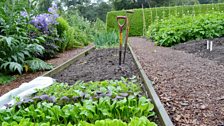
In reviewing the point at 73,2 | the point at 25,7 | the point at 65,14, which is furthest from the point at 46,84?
the point at 73,2

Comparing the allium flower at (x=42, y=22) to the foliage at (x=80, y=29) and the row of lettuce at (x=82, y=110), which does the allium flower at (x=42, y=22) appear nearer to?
the foliage at (x=80, y=29)

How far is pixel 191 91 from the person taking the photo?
274 cm

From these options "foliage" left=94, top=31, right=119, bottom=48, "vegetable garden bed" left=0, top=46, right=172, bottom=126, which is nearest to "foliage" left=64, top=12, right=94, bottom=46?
"foliage" left=94, top=31, right=119, bottom=48

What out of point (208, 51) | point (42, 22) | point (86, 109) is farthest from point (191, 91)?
point (42, 22)

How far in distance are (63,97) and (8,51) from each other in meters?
2.43

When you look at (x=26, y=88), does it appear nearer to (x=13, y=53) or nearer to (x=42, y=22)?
(x=13, y=53)

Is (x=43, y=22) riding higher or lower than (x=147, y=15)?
higher

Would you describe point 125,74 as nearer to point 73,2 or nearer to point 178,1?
point 73,2

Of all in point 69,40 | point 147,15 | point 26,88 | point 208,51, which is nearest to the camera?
point 26,88

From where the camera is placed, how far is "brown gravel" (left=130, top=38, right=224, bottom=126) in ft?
6.83

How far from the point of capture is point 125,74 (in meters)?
3.54

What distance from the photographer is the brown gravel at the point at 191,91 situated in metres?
2.08

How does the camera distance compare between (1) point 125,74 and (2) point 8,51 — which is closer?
(1) point 125,74

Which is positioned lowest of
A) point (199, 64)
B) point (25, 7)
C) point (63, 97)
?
point (199, 64)
